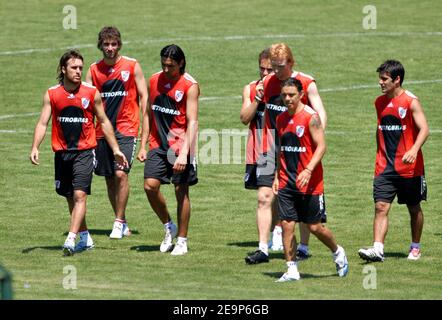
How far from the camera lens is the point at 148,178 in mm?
15562

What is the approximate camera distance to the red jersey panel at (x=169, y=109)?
50.8 feet

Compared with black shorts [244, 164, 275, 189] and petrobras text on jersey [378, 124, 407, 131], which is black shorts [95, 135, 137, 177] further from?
petrobras text on jersey [378, 124, 407, 131]

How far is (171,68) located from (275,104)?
1425 mm

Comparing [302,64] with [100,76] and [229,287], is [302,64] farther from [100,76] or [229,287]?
[229,287]

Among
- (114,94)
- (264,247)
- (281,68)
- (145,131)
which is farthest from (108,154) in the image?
→ (281,68)

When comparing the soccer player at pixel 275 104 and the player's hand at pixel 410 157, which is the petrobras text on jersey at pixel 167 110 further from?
the player's hand at pixel 410 157

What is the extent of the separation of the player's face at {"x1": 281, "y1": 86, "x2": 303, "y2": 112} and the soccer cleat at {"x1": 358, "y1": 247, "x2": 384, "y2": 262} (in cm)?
216

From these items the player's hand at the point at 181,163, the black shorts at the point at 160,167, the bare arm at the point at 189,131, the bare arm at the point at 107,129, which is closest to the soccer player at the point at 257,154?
the bare arm at the point at 189,131

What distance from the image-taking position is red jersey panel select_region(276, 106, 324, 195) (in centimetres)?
1373

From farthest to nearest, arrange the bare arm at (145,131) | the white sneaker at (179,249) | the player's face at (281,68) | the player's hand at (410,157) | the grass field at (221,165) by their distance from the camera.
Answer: the bare arm at (145,131) → the white sneaker at (179,249) → the player's hand at (410,157) → the player's face at (281,68) → the grass field at (221,165)

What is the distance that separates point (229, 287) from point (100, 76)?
4.79 meters

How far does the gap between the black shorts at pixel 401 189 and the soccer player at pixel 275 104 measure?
3.44ft

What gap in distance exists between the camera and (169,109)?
1554 cm

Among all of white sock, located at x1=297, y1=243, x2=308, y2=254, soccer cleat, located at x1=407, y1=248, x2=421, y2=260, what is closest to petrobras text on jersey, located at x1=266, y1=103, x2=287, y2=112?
white sock, located at x1=297, y1=243, x2=308, y2=254
